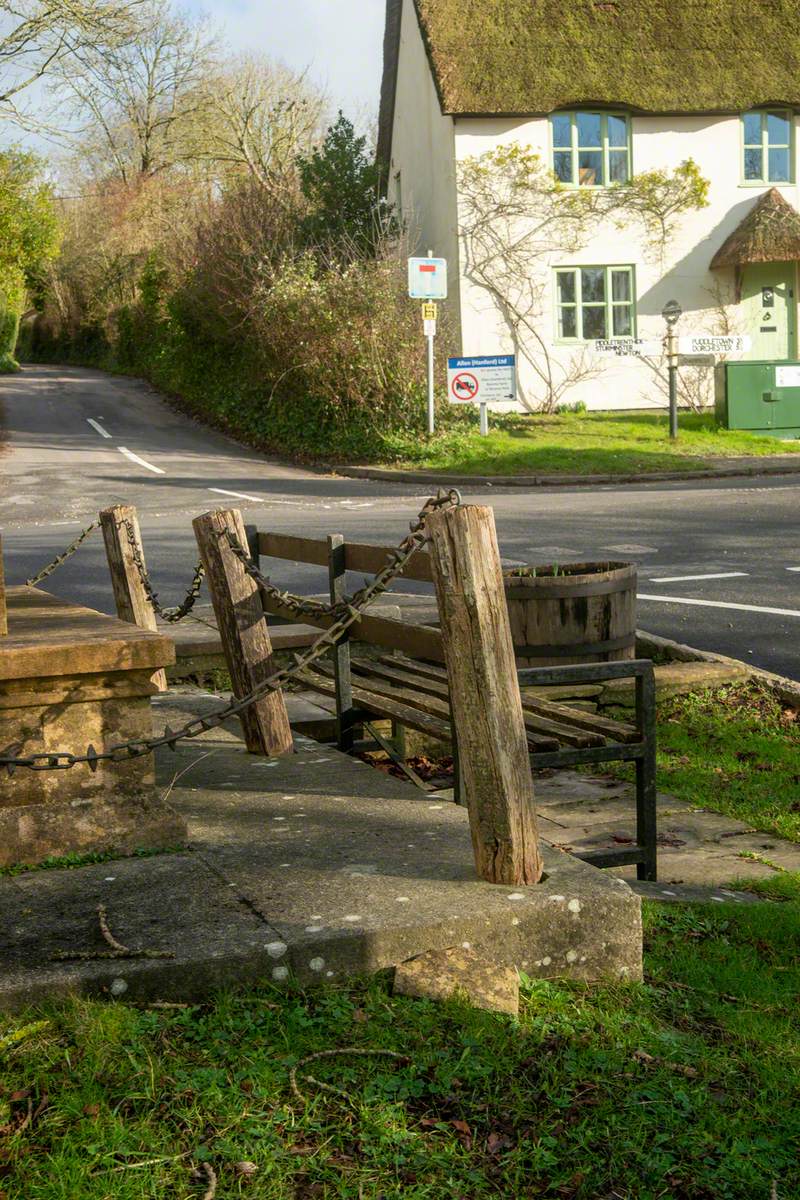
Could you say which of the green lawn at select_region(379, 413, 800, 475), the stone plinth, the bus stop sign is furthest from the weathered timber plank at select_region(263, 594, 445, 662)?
the bus stop sign

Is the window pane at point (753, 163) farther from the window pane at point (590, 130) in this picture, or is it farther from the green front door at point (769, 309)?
the window pane at point (590, 130)

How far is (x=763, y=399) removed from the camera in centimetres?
2522

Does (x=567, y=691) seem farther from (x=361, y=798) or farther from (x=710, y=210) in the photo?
(x=710, y=210)

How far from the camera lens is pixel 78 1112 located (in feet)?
9.29

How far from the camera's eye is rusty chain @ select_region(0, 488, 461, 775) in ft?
12.9

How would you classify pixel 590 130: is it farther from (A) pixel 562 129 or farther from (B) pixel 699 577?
(B) pixel 699 577

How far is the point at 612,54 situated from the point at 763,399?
8.62 metres

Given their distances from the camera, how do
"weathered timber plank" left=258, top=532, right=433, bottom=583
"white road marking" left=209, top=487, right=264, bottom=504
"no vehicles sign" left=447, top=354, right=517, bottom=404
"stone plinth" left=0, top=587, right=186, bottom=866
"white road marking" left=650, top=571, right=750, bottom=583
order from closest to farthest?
"stone plinth" left=0, top=587, right=186, bottom=866 → "weathered timber plank" left=258, top=532, right=433, bottom=583 → "white road marking" left=650, top=571, right=750, bottom=583 → "white road marking" left=209, top=487, right=264, bottom=504 → "no vehicles sign" left=447, top=354, right=517, bottom=404

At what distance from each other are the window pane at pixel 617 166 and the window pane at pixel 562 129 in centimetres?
98

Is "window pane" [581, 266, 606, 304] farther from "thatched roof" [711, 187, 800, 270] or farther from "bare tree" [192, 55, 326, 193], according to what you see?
"bare tree" [192, 55, 326, 193]

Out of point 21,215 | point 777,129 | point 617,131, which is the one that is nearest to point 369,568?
point 617,131

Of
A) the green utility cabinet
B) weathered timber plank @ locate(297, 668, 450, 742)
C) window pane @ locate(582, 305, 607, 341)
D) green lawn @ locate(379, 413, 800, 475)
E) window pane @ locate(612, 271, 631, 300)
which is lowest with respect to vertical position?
weathered timber plank @ locate(297, 668, 450, 742)

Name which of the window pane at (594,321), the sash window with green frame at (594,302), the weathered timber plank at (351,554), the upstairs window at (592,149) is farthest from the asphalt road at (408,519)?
the upstairs window at (592,149)

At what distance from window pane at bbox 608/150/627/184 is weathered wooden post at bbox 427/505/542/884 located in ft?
86.5
